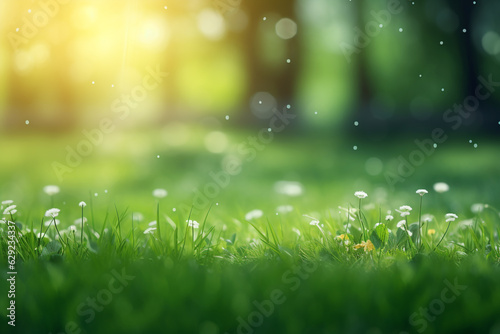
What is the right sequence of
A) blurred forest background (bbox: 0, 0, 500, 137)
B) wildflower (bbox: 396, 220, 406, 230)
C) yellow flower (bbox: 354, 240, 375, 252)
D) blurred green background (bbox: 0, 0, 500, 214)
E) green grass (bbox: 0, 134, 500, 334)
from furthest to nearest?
blurred forest background (bbox: 0, 0, 500, 137), blurred green background (bbox: 0, 0, 500, 214), wildflower (bbox: 396, 220, 406, 230), yellow flower (bbox: 354, 240, 375, 252), green grass (bbox: 0, 134, 500, 334)

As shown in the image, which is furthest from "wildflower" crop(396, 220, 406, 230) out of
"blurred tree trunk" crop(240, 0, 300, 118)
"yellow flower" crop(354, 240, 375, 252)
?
"blurred tree trunk" crop(240, 0, 300, 118)

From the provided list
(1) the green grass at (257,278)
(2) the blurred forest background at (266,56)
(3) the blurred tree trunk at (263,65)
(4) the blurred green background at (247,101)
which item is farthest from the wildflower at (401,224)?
(3) the blurred tree trunk at (263,65)

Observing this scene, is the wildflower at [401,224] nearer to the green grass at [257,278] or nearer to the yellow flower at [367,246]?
the green grass at [257,278]

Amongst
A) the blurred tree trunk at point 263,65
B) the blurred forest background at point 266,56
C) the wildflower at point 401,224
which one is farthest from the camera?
the blurred tree trunk at point 263,65

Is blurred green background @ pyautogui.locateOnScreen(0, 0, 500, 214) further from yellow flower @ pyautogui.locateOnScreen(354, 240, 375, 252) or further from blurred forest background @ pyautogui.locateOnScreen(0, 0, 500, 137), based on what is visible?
yellow flower @ pyautogui.locateOnScreen(354, 240, 375, 252)

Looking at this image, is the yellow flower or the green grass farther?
the yellow flower

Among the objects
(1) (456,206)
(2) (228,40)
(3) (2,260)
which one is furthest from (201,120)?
(3) (2,260)

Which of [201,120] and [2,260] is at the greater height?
[2,260]

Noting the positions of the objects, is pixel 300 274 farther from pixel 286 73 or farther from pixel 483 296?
pixel 286 73
